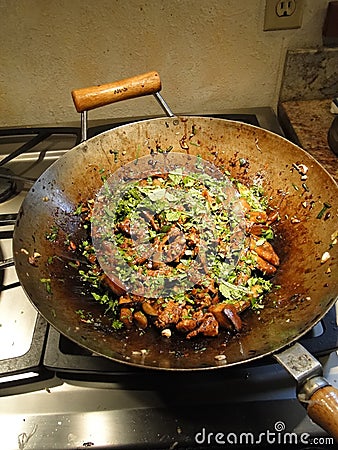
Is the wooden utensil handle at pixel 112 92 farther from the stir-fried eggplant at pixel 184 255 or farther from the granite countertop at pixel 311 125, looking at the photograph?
the granite countertop at pixel 311 125

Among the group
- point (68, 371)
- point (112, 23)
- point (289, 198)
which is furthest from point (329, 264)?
point (112, 23)

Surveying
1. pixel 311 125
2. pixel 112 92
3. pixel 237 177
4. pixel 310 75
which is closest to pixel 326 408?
pixel 237 177

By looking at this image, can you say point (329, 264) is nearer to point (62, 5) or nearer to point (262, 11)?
point (262, 11)

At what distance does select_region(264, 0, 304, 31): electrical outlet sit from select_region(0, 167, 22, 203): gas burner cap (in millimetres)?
768

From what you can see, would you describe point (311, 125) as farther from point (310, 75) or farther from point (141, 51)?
point (141, 51)

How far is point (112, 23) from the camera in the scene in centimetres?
112

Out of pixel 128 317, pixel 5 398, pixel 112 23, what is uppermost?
pixel 112 23

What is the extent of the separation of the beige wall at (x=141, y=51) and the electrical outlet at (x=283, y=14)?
0.05ft

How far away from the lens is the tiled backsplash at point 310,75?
3.97 feet

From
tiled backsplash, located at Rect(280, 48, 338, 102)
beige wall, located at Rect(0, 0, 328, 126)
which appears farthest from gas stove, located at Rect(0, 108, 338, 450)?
tiled backsplash, located at Rect(280, 48, 338, 102)

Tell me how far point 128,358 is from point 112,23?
2.77 feet

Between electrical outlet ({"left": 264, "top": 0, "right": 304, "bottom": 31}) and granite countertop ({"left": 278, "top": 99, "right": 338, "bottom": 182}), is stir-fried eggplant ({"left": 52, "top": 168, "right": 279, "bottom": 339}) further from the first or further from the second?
electrical outlet ({"left": 264, "top": 0, "right": 304, "bottom": 31})

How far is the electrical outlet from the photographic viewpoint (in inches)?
44.1

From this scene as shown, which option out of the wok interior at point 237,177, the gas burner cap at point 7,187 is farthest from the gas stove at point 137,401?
the gas burner cap at point 7,187
